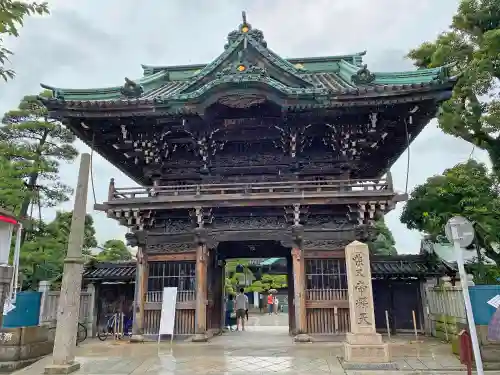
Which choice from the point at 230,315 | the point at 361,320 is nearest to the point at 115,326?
the point at 230,315

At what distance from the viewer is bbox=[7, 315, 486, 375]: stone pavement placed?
8.60 metres

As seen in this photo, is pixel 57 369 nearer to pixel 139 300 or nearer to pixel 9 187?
pixel 139 300

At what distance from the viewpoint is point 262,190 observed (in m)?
13.5

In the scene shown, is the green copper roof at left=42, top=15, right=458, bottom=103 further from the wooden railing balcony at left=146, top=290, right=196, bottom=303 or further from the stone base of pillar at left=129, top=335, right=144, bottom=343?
the stone base of pillar at left=129, top=335, right=144, bottom=343

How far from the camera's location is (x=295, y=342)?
12156 millimetres

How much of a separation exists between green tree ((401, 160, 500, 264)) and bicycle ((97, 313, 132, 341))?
12.2m

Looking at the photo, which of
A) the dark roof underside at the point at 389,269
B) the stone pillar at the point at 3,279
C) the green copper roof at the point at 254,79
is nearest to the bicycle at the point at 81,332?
the dark roof underside at the point at 389,269

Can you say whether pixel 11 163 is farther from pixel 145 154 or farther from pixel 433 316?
pixel 433 316

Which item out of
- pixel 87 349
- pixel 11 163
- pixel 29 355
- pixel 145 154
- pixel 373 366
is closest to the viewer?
pixel 373 366

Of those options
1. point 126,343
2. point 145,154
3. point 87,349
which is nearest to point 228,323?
point 126,343

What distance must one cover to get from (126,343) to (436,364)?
9310 millimetres

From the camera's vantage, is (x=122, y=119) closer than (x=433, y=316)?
Yes

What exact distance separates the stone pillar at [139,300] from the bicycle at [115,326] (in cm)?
215

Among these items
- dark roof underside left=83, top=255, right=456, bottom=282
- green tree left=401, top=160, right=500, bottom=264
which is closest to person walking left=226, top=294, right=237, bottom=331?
dark roof underside left=83, top=255, right=456, bottom=282
